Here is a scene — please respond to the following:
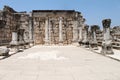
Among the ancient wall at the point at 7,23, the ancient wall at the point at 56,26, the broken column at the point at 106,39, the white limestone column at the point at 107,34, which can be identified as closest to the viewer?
the broken column at the point at 106,39

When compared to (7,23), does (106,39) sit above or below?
below

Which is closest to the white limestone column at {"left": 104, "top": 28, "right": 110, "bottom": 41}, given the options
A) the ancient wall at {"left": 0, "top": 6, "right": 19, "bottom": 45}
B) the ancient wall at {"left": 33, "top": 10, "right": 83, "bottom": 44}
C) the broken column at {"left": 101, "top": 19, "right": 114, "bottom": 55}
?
the broken column at {"left": 101, "top": 19, "right": 114, "bottom": 55}

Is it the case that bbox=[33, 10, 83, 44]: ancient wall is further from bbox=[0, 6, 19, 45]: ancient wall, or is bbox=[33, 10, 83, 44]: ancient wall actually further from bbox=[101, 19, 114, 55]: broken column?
bbox=[101, 19, 114, 55]: broken column

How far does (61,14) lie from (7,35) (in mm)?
8353

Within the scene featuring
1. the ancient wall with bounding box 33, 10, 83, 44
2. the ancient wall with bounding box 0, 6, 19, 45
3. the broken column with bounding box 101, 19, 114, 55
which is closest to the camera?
the broken column with bounding box 101, 19, 114, 55

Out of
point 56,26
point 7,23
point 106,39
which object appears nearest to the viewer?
point 106,39

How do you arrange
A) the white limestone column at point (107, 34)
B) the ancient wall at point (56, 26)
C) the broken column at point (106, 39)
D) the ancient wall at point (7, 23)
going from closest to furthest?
the broken column at point (106, 39) → the white limestone column at point (107, 34) → the ancient wall at point (7, 23) → the ancient wall at point (56, 26)

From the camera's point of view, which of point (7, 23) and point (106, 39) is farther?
point (7, 23)

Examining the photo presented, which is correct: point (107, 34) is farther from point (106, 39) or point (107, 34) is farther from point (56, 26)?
point (56, 26)

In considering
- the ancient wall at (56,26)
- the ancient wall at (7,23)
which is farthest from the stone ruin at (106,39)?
the ancient wall at (56,26)

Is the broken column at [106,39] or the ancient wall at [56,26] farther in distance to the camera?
the ancient wall at [56,26]

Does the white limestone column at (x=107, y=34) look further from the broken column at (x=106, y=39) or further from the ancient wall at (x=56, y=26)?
the ancient wall at (x=56, y=26)

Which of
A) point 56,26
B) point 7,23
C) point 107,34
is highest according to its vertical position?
point 7,23

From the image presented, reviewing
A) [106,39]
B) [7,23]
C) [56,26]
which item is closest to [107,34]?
[106,39]
